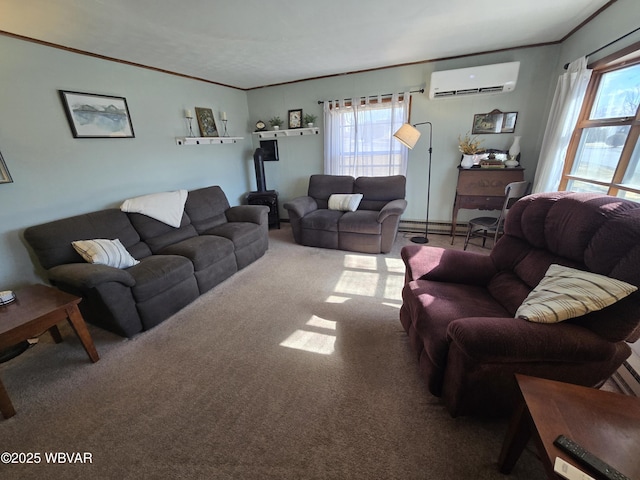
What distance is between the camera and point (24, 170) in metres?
2.17

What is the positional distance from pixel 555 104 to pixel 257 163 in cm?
395

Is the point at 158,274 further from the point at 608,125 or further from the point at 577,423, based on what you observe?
the point at 608,125

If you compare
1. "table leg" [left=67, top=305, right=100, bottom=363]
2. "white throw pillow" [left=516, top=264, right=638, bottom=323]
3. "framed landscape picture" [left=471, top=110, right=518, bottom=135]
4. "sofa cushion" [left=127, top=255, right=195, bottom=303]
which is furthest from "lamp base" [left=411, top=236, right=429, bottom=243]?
"table leg" [left=67, top=305, right=100, bottom=363]

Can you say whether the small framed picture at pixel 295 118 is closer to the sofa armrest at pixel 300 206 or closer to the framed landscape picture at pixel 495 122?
the sofa armrest at pixel 300 206

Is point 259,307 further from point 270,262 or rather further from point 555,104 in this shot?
point 555,104

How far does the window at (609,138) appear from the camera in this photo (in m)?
1.92

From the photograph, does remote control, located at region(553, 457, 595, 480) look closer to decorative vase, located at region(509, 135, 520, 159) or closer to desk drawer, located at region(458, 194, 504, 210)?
desk drawer, located at region(458, 194, 504, 210)

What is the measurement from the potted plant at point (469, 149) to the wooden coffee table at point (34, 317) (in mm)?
4226

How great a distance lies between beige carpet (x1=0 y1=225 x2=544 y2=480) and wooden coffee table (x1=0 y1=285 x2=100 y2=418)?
0.17 metres

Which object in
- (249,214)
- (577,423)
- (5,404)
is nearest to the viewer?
(577,423)

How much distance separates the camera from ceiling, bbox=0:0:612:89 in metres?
1.85

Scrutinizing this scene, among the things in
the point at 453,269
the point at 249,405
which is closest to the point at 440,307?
the point at 453,269

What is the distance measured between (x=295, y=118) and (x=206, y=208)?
2178mm

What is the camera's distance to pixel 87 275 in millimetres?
1762
